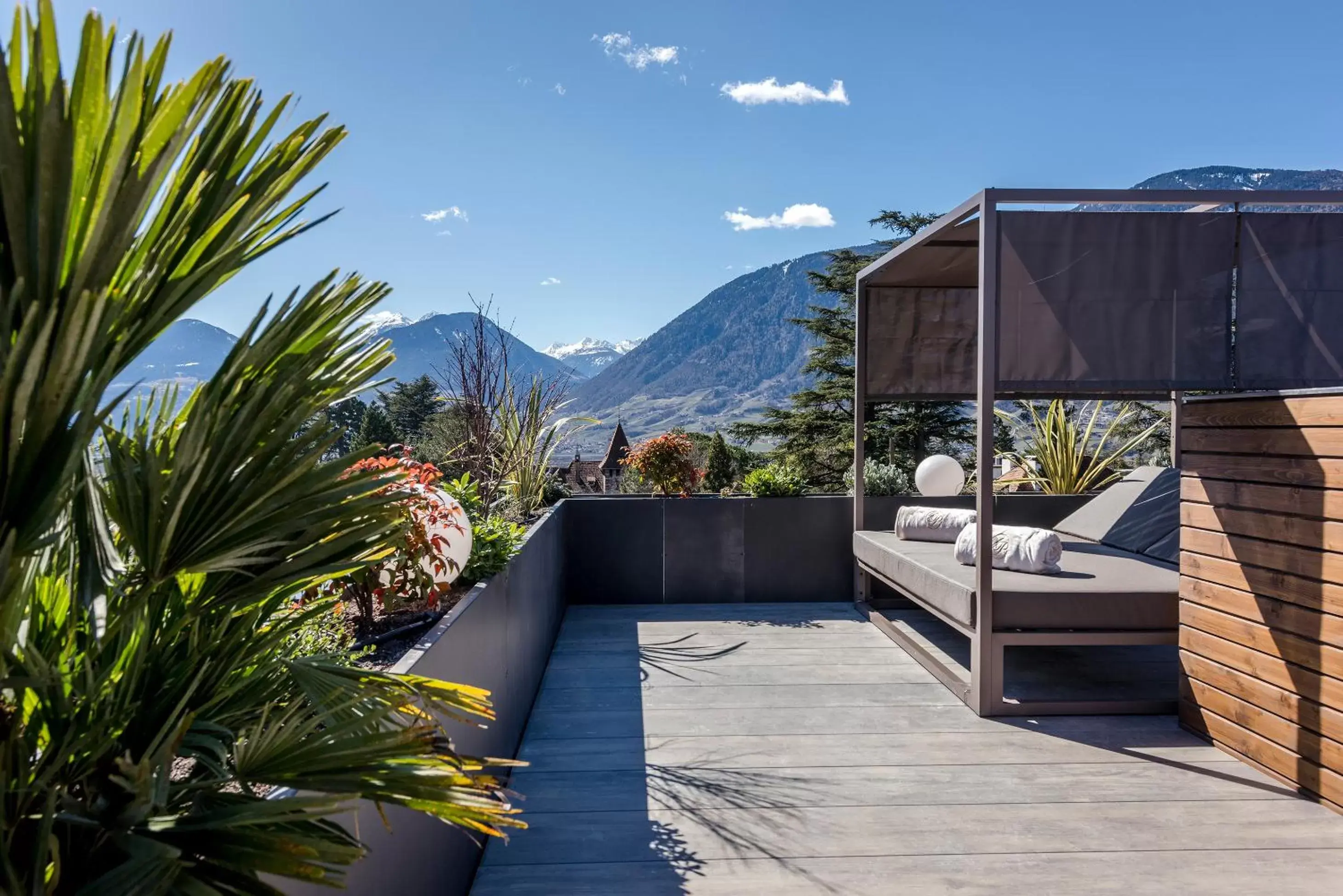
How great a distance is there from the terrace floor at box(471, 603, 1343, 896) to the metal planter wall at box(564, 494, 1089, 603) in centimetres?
165

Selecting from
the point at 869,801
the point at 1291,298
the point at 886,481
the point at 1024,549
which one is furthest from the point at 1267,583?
the point at 886,481

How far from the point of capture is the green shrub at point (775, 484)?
217 inches

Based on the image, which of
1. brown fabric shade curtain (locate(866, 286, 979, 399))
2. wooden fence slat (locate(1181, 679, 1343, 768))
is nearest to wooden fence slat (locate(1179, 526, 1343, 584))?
wooden fence slat (locate(1181, 679, 1343, 768))

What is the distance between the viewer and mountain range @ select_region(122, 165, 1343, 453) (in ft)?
336

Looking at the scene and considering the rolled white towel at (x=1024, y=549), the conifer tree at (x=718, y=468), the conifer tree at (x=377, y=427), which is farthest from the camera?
the conifer tree at (x=377, y=427)

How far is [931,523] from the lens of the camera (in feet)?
15.1

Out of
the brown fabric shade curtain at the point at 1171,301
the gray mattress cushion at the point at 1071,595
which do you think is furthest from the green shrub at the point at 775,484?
the brown fabric shade curtain at the point at 1171,301

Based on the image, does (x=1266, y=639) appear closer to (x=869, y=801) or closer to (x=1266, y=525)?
(x=1266, y=525)

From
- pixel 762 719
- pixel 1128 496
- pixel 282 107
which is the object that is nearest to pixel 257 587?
pixel 282 107

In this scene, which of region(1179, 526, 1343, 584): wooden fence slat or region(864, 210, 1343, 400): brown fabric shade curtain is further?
region(864, 210, 1343, 400): brown fabric shade curtain

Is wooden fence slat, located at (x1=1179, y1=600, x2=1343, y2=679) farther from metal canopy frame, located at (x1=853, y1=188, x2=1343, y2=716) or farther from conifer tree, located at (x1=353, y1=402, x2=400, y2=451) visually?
conifer tree, located at (x1=353, y1=402, x2=400, y2=451)

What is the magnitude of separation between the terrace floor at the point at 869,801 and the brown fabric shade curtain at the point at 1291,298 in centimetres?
158

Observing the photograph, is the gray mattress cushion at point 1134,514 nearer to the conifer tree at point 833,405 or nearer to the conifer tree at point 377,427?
the conifer tree at point 833,405

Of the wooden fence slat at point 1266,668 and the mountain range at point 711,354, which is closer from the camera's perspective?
the wooden fence slat at point 1266,668
